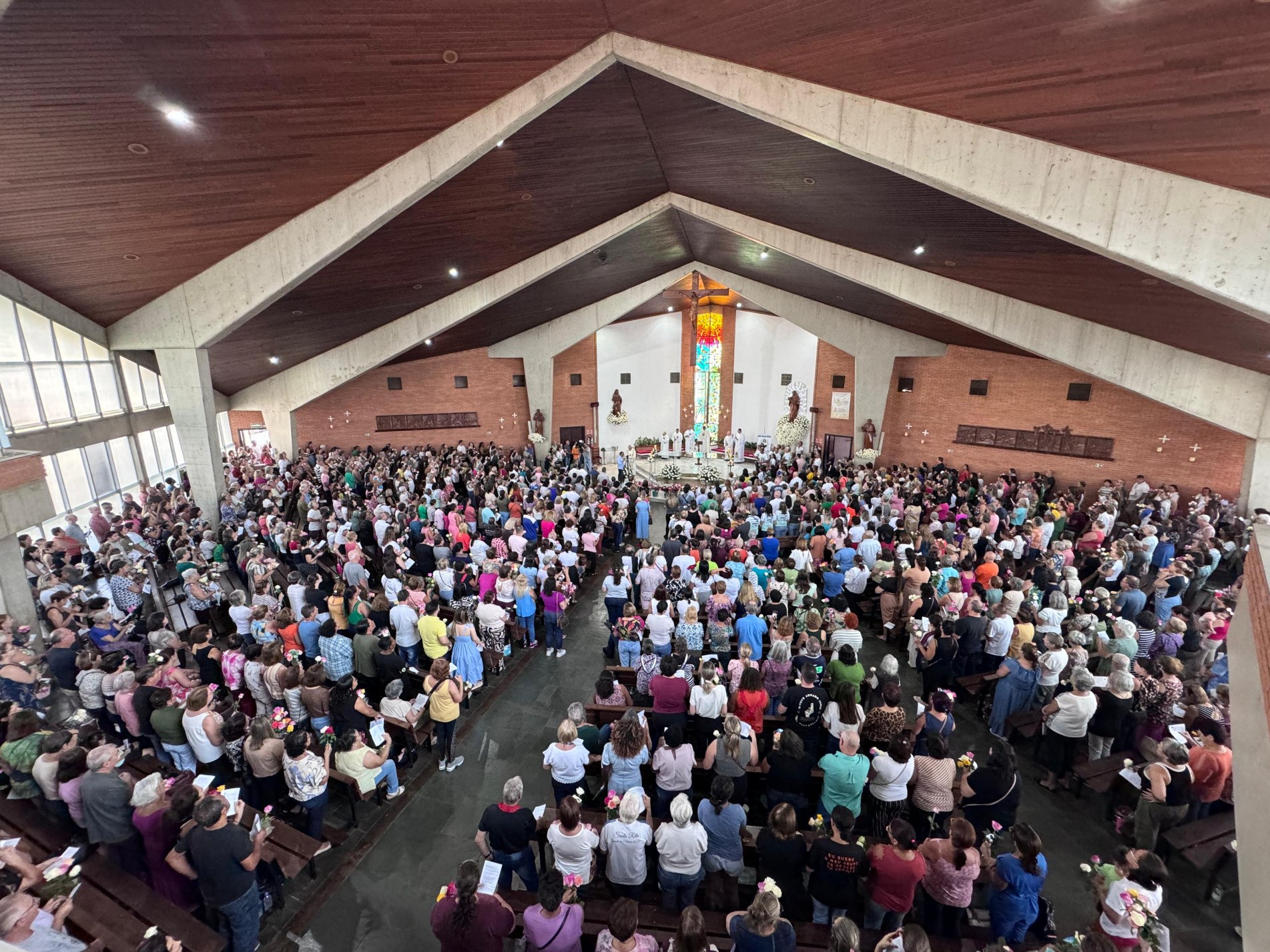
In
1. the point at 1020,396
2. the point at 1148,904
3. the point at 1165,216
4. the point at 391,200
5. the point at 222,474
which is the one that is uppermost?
the point at 391,200

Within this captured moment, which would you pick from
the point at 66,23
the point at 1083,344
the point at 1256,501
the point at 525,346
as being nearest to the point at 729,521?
the point at 1083,344

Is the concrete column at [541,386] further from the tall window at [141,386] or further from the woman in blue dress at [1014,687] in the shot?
the woman in blue dress at [1014,687]

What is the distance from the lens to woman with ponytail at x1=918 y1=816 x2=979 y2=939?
3473mm

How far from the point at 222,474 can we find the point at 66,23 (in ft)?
28.8

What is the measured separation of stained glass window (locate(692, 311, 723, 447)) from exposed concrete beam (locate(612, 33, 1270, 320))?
58.6 feet

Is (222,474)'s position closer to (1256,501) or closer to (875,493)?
(875,493)

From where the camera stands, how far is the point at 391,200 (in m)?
8.12

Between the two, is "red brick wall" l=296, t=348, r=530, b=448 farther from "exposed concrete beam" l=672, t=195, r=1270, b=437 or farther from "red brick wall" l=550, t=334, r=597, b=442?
"exposed concrete beam" l=672, t=195, r=1270, b=437

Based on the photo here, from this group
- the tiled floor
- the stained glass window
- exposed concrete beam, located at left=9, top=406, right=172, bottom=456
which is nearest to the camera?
the tiled floor

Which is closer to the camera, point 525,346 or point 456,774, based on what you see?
point 456,774

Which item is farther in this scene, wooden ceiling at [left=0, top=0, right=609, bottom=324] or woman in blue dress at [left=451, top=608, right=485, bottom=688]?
woman in blue dress at [left=451, top=608, right=485, bottom=688]

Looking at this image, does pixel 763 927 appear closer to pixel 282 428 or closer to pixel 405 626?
pixel 405 626

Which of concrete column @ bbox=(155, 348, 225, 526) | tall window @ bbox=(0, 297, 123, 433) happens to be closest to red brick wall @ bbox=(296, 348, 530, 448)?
tall window @ bbox=(0, 297, 123, 433)

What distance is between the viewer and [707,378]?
992 inches
